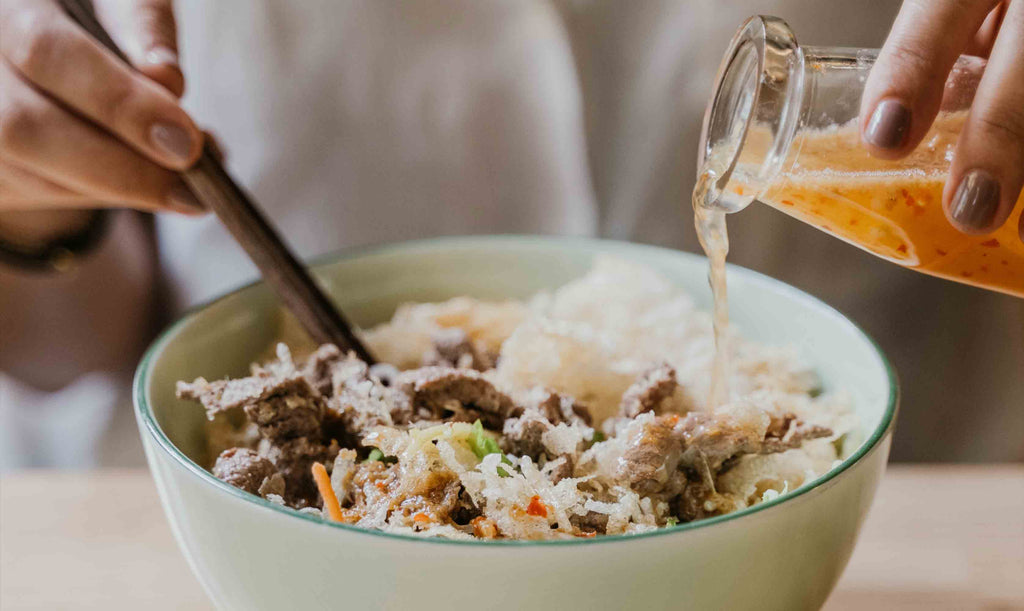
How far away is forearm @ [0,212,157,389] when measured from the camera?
186cm

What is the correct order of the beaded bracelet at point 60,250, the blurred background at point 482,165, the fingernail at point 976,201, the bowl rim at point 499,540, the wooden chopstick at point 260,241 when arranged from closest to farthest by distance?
the bowl rim at point 499,540
the fingernail at point 976,201
the wooden chopstick at point 260,241
the beaded bracelet at point 60,250
the blurred background at point 482,165

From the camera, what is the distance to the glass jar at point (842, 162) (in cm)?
83

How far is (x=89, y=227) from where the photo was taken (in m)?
1.69

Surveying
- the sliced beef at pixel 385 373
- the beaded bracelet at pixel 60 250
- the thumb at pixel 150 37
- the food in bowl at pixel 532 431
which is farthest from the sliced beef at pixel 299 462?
the beaded bracelet at pixel 60 250

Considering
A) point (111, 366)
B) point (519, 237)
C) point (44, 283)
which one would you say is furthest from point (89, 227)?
point (519, 237)

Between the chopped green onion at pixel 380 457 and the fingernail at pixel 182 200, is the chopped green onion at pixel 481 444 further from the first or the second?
the fingernail at pixel 182 200

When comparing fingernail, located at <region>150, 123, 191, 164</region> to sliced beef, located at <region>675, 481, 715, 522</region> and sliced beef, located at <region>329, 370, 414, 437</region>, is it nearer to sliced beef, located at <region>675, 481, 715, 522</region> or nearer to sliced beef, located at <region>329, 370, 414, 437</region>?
sliced beef, located at <region>329, 370, 414, 437</region>

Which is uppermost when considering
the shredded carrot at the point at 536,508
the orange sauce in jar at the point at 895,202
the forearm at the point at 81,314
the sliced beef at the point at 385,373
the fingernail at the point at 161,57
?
the orange sauce in jar at the point at 895,202

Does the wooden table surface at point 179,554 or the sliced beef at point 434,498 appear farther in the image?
the wooden table surface at point 179,554

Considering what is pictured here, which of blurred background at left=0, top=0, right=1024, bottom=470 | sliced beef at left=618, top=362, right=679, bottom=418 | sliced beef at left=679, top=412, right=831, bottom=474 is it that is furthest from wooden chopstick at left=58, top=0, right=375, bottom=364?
blurred background at left=0, top=0, right=1024, bottom=470

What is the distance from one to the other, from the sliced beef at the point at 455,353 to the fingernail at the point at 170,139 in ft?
1.32

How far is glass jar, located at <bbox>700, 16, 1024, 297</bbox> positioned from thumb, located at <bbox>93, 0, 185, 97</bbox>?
2.53 feet

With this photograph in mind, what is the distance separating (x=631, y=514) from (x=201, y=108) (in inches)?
59.3

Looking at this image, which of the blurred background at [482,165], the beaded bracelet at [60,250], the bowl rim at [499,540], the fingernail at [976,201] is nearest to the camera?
the bowl rim at [499,540]
